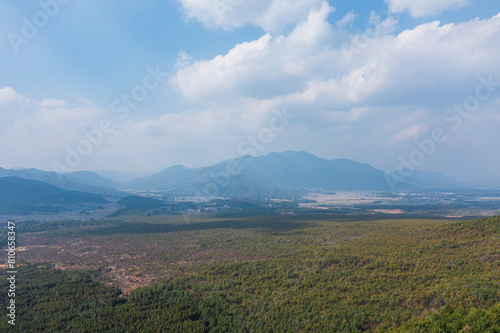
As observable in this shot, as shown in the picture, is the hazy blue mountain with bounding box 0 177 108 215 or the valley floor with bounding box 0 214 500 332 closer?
the valley floor with bounding box 0 214 500 332

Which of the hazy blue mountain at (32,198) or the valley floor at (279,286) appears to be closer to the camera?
the valley floor at (279,286)

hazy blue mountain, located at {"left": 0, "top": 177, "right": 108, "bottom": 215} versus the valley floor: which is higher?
hazy blue mountain, located at {"left": 0, "top": 177, "right": 108, "bottom": 215}

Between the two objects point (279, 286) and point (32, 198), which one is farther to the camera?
point (32, 198)

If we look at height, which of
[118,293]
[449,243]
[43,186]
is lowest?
[118,293]

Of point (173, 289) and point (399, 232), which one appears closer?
point (173, 289)

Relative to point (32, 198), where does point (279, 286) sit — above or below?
below

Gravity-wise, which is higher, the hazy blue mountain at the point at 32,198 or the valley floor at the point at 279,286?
the hazy blue mountain at the point at 32,198

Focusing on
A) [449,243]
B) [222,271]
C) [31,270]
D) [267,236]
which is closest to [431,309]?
[449,243]

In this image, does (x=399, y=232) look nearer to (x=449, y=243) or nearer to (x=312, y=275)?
(x=449, y=243)
